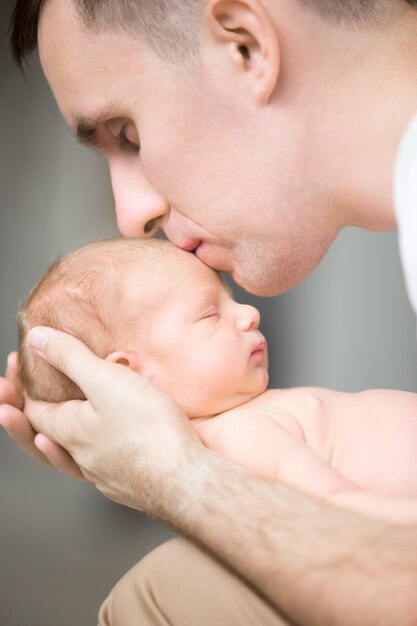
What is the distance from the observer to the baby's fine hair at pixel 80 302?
4.60ft

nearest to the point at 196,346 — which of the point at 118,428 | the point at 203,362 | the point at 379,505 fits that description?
the point at 203,362

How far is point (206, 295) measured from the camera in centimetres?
142

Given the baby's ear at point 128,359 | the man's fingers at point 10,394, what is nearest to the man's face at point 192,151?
the baby's ear at point 128,359

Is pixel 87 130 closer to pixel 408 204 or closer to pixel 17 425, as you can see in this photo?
pixel 17 425

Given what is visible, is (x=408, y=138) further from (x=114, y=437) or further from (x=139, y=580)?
(x=139, y=580)

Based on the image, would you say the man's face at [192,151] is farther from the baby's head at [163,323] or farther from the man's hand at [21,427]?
the man's hand at [21,427]

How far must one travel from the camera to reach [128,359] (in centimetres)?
140

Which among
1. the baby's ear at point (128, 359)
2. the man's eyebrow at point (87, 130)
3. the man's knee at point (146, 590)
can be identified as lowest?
the man's knee at point (146, 590)

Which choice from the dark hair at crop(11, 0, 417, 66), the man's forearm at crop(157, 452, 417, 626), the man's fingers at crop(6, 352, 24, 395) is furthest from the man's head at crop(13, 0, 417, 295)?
the man's forearm at crop(157, 452, 417, 626)

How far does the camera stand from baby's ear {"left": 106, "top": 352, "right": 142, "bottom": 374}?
1.39m

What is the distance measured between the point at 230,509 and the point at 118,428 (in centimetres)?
26

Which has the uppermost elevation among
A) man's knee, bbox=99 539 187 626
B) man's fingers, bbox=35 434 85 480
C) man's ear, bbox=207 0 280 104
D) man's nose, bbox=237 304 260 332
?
man's ear, bbox=207 0 280 104

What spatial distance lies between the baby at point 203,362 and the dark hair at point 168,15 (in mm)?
327

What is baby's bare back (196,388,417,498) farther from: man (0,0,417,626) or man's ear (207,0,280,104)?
man's ear (207,0,280,104)
